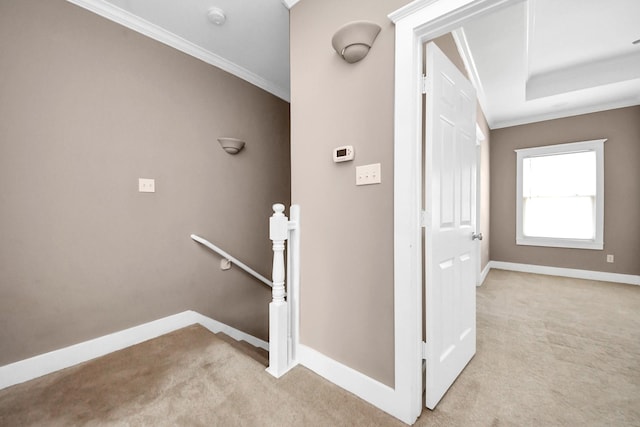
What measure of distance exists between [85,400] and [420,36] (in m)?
2.63

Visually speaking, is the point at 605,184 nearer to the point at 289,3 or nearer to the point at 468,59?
the point at 468,59

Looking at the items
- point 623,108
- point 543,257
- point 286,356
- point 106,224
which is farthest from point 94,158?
point 623,108

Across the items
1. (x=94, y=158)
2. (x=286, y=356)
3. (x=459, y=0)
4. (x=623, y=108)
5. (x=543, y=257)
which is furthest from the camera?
(x=543, y=257)

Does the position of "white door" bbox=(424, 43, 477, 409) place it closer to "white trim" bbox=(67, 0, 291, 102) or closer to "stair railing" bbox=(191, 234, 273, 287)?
"stair railing" bbox=(191, 234, 273, 287)

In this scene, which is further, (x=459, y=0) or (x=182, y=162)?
(x=182, y=162)

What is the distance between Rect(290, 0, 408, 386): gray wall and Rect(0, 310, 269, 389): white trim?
118cm

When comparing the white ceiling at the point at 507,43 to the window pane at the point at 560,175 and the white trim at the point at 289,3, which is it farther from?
the window pane at the point at 560,175

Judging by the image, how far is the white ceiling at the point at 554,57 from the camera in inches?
83.0

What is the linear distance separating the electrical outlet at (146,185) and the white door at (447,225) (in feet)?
6.84

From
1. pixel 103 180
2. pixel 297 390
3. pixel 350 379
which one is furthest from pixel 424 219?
pixel 103 180

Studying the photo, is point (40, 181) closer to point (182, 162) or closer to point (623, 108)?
point (182, 162)

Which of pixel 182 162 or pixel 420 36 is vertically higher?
pixel 420 36

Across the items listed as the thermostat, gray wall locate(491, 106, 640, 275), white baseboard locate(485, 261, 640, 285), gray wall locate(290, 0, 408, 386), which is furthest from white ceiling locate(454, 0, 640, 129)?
white baseboard locate(485, 261, 640, 285)

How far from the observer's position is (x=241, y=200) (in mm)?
2648
